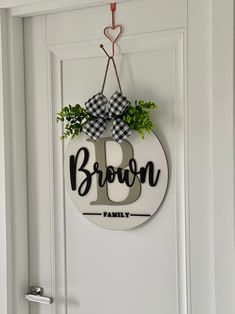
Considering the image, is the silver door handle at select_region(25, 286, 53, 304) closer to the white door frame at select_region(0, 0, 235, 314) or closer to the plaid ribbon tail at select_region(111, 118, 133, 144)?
the white door frame at select_region(0, 0, 235, 314)

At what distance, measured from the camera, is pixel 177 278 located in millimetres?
1535

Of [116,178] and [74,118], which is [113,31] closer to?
[74,118]

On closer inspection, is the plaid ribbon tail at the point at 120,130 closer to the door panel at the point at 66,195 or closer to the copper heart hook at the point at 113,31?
the door panel at the point at 66,195

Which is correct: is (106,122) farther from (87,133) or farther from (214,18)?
(214,18)

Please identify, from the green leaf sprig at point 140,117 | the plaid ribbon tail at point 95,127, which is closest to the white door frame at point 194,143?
the green leaf sprig at point 140,117

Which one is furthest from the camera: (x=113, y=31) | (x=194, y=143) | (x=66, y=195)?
(x=66, y=195)

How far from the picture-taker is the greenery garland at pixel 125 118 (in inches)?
59.3

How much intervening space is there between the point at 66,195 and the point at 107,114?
1.16 ft

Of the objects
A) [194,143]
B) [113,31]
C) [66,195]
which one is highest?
[113,31]

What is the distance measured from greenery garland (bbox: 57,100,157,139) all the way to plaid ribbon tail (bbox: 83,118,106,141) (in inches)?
1.0

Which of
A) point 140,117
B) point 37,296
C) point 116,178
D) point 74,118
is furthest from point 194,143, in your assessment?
point 37,296

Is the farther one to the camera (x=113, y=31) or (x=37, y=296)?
(x=37, y=296)

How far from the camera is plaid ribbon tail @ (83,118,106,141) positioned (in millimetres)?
1564

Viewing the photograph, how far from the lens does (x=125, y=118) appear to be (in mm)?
1519
